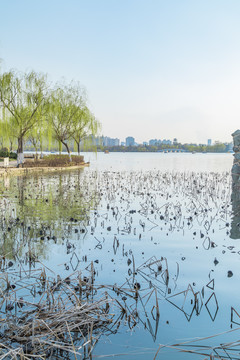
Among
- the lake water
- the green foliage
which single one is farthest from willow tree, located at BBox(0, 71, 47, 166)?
the lake water

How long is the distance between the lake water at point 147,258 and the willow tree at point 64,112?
946 inches

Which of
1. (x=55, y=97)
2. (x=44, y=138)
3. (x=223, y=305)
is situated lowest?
(x=223, y=305)

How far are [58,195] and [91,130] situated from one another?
26.6 m

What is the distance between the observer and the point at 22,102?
96.6 feet

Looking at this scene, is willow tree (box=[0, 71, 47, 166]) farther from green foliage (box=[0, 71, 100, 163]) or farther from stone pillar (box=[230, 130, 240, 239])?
stone pillar (box=[230, 130, 240, 239])

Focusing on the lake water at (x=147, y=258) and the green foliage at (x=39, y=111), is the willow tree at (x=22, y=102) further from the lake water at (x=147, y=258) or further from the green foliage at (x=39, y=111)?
the lake water at (x=147, y=258)

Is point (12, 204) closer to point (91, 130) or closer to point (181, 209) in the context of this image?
point (181, 209)

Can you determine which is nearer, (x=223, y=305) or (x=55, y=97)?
(x=223, y=305)

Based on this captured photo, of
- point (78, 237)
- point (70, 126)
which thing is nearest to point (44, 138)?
point (70, 126)

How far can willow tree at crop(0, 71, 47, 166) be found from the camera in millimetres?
28078

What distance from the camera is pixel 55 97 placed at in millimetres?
35969

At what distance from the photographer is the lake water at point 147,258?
3631 millimetres

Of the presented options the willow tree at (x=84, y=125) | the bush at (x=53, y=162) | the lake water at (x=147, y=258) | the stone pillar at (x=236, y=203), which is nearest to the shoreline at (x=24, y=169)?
the bush at (x=53, y=162)

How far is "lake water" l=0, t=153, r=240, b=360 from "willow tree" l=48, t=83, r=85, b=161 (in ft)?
78.8
